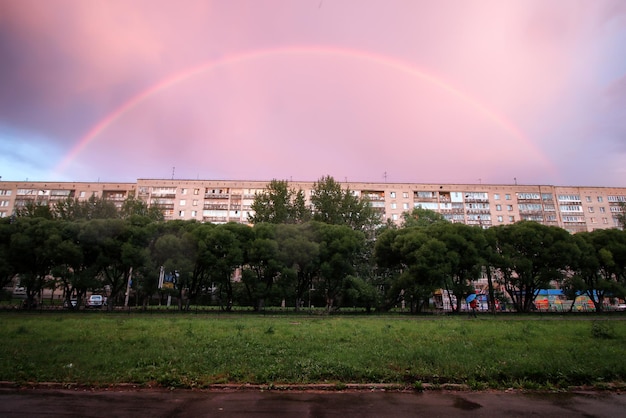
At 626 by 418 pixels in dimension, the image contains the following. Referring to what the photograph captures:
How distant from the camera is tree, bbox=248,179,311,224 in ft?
200

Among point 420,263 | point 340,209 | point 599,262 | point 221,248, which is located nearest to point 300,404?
point 420,263

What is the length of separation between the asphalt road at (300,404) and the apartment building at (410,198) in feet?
268

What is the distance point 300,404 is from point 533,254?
48262mm

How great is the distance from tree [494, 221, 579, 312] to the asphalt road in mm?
41818

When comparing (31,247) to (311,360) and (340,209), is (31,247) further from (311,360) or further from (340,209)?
(340,209)

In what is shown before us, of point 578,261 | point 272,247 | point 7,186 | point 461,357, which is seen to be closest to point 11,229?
point 272,247

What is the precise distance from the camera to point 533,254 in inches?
1896

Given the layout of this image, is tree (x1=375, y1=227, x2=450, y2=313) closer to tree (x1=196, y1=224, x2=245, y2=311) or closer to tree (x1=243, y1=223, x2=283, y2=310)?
tree (x1=243, y1=223, x2=283, y2=310)

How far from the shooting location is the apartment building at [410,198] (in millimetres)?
91375

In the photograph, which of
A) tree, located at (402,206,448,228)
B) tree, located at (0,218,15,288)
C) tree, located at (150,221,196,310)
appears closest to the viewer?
tree, located at (0,218,15,288)

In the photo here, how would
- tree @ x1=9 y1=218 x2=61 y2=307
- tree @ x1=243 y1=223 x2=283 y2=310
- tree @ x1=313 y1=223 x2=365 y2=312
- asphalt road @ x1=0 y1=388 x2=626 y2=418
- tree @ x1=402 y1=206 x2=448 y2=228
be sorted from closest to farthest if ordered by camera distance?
1. asphalt road @ x1=0 y1=388 x2=626 y2=418
2. tree @ x1=9 y1=218 x2=61 y2=307
3. tree @ x1=243 y1=223 x2=283 y2=310
4. tree @ x1=313 y1=223 x2=365 y2=312
5. tree @ x1=402 y1=206 x2=448 y2=228

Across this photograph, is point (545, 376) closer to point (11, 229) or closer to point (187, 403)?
point (187, 403)

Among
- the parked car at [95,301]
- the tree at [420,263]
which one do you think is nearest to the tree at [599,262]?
the tree at [420,263]

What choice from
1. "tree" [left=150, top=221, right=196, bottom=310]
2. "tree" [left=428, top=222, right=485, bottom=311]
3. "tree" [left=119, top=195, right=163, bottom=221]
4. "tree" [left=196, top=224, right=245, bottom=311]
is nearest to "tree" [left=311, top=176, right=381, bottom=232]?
"tree" [left=428, top=222, right=485, bottom=311]
